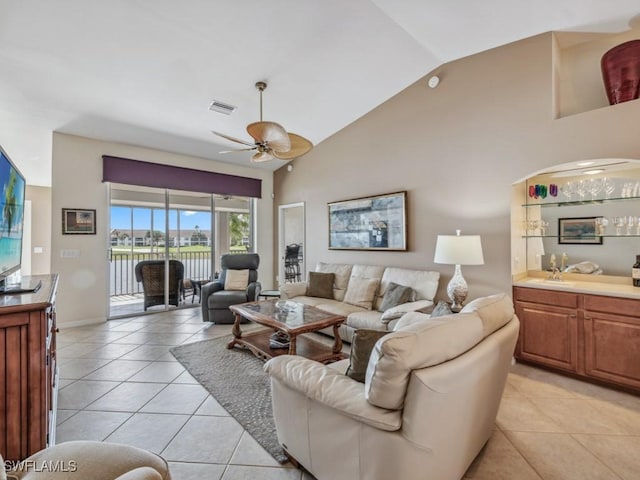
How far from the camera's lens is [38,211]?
279 inches

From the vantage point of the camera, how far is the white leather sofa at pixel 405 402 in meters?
1.19

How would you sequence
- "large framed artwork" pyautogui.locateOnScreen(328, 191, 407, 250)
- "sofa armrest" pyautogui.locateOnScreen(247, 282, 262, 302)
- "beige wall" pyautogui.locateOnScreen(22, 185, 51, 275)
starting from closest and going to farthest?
"large framed artwork" pyautogui.locateOnScreen(328, 191, 407, 250) → "sofa armrest" pyautogui.locateOnScreen(247, 282, 262, 302) → "beige wall" pyautogui.locateOnScreen(22, 185, 51, 275)

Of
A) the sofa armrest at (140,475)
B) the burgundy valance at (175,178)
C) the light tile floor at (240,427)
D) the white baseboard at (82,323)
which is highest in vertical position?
the burgundy valance at (175,178)

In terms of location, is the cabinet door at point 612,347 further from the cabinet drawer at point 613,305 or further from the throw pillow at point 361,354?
the throw pillow at point 361,354

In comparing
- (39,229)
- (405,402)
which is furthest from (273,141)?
(39,229)

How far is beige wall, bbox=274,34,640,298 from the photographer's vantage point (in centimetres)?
285

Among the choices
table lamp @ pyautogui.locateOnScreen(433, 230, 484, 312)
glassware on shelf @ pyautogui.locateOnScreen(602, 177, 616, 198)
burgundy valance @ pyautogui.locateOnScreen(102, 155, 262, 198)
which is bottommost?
table lamp @ pyautogui.locateOnScreen(433, 230, 484, 312)

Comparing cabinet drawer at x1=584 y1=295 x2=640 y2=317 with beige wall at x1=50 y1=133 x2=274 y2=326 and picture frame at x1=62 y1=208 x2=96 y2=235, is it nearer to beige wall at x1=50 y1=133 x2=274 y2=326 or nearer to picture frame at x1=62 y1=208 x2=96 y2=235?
beige wall at x1=50 y1=133 x2=274 y2=326

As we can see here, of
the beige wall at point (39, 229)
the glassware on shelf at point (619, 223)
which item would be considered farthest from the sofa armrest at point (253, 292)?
the beige wall at point (39, 229)

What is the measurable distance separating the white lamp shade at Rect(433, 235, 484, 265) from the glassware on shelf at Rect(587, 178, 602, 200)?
1.19m

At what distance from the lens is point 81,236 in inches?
175

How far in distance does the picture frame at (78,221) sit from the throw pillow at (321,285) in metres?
3.39

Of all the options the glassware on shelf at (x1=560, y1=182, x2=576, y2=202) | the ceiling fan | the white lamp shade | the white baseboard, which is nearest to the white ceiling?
the ceiling fan

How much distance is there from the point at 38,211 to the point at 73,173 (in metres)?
4.08
